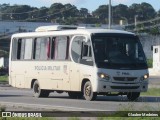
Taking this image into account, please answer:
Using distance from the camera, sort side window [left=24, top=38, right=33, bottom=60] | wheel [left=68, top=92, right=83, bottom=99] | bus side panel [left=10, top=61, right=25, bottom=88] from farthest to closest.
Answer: bus side panel [left=10, top=61, right=25, bottom=88]
side window [left=24, top=38, right=33, bottom=60]
wheel [left=68, top=92, right=83, bottom=99]

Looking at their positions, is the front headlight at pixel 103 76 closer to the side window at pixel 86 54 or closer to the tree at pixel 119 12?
the side window at pixel 86 54

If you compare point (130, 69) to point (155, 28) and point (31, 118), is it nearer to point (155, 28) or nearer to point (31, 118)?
point (31, 118)

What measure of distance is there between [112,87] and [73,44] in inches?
112

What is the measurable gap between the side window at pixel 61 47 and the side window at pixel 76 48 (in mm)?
606

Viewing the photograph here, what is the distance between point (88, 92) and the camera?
25.0 metres

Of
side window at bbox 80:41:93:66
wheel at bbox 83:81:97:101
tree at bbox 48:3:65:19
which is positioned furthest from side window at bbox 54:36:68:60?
tree at bbox 48:3:65:19

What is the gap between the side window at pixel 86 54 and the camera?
81.9 ft

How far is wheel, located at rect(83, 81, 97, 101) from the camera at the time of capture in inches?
975

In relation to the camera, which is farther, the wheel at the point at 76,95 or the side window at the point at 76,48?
the wheel at the point at 76,95

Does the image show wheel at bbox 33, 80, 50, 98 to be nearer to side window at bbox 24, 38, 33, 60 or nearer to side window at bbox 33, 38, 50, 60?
side window at bbox 33, 38, 50, 60

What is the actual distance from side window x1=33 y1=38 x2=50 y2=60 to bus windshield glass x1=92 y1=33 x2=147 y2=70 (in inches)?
138

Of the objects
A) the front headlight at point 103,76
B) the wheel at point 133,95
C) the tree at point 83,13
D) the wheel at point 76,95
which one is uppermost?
the tree at point 83,13

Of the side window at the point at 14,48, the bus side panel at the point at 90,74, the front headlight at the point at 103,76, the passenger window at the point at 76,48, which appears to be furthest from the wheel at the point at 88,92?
the side window at the point at 14,48

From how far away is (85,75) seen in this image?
25.2m
